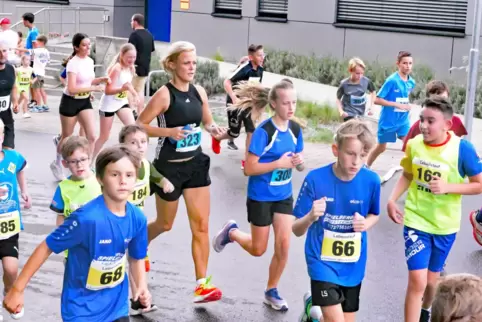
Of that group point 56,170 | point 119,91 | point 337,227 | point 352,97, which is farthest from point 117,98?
point 337,227

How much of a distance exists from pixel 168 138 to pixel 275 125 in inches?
35.6

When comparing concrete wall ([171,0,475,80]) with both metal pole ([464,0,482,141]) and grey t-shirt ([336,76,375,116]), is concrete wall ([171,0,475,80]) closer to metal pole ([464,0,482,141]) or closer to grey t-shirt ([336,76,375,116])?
metal pole ([464,0,482,141])

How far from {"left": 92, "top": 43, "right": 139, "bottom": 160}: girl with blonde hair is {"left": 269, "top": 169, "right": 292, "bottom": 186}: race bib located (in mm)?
4505

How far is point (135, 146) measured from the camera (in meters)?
6.76

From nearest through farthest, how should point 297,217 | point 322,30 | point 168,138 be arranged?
1. point 297,217
2. point 168,138
3. point 322,30

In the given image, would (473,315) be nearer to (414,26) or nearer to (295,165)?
(295,165)

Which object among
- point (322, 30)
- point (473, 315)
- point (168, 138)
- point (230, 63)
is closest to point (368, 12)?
point (322, 30)

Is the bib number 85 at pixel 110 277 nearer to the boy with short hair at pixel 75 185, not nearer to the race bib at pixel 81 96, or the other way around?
the boy with short hair at pixel 75 185

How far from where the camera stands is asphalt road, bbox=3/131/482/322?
7.38 meters

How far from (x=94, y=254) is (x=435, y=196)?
261 centimetres

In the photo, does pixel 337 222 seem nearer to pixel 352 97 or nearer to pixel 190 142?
pixel 190 142

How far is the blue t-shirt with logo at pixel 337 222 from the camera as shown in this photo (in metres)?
5.79

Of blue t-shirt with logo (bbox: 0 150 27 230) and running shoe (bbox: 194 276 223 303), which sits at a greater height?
blue t-shirt with logo (bbox: 0 150 27 230)

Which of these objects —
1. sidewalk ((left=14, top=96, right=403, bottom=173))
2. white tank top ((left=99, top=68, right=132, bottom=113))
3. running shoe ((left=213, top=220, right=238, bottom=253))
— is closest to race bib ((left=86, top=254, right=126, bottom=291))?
running shoe ((left=213, top=220, right=238, bottom=253))
